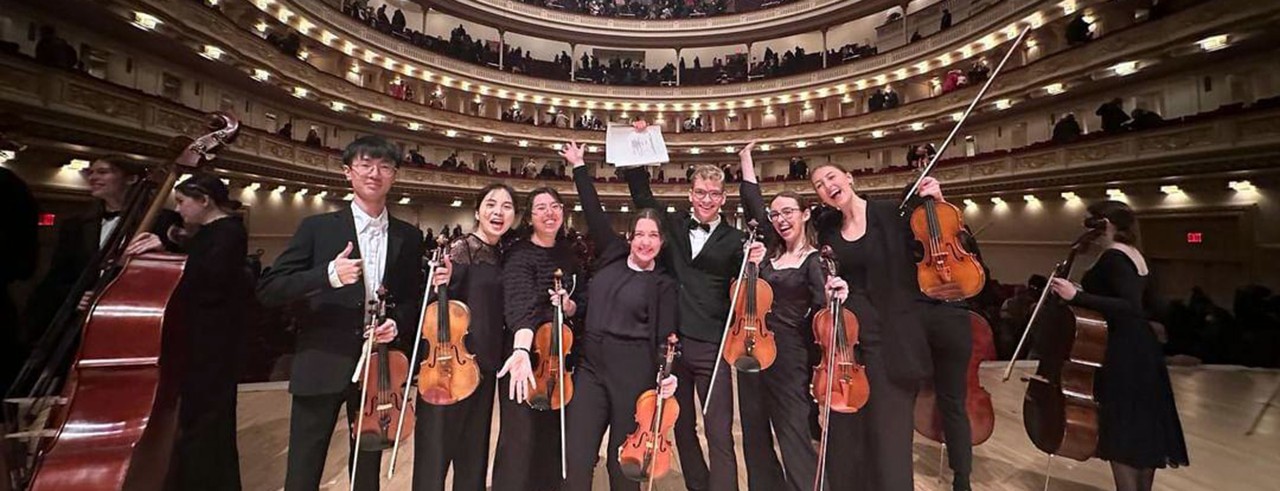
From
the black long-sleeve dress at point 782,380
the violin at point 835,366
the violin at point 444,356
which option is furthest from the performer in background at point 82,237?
the violin at point 835,366

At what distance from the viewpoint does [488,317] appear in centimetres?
186

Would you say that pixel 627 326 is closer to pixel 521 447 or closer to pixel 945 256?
pixel 521 447

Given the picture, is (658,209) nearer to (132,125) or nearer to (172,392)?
(132,125)

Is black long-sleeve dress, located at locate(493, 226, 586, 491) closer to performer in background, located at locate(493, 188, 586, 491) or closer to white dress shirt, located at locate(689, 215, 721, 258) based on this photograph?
performer in background, located at locate(493, 188, 586, 491)

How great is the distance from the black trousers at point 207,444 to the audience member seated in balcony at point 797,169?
3190 mm

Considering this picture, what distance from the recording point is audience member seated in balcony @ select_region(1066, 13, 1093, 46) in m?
2.03

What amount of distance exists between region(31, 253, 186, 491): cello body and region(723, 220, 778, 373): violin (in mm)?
2348

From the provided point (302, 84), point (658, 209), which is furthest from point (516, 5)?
point (658, 209)

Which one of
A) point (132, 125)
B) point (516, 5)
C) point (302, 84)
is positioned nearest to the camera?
point (132, 125)

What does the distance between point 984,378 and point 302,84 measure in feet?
15.5

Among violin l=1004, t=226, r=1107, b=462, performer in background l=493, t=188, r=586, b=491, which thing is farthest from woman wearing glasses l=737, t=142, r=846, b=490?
violin l=1004, t=226, r=1107, b=462

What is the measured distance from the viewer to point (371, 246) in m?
1.74

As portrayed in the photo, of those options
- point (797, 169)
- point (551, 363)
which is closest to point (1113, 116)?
point (797, 169)

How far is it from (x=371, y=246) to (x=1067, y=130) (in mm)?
3643
